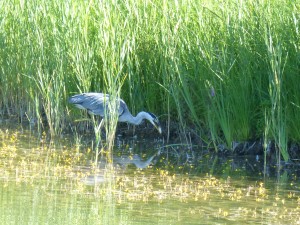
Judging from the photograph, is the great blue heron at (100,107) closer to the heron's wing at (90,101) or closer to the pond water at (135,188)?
the heron's wing at (90,101)

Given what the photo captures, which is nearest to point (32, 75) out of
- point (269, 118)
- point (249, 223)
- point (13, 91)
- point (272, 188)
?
point (13, 91)

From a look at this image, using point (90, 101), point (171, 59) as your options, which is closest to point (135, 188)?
point (171, 59)

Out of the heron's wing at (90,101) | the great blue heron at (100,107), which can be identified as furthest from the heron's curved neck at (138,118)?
the heron's wing at (90,101)

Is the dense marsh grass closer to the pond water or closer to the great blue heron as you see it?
the great blue heron

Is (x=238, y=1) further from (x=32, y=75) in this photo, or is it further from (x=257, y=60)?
(x=32, y=75)

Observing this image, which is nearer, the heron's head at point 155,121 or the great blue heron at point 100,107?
the great blue heron at point 100,107

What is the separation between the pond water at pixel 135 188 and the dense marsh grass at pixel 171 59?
1.66 ft

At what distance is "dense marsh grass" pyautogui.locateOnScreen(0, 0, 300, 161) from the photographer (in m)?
8.37

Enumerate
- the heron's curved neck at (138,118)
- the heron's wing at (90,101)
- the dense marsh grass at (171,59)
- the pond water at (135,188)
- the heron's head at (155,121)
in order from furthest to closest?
the heron's curved neck at (138,118), the heron's head at (155,121), the heron's wing at (90,101), the dense marsh grass at (171,59), the pond water at (135,188)

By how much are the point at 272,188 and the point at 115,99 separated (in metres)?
2.10

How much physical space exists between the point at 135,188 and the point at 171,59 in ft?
7.49

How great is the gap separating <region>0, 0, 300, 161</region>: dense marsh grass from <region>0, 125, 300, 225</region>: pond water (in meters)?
0.51

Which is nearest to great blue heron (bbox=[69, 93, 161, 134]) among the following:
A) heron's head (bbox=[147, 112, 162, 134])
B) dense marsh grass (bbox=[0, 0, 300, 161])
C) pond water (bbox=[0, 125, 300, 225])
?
heron's head (bbox=[147, 112, 162, 134])

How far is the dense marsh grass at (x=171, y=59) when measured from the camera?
8.37 metres
